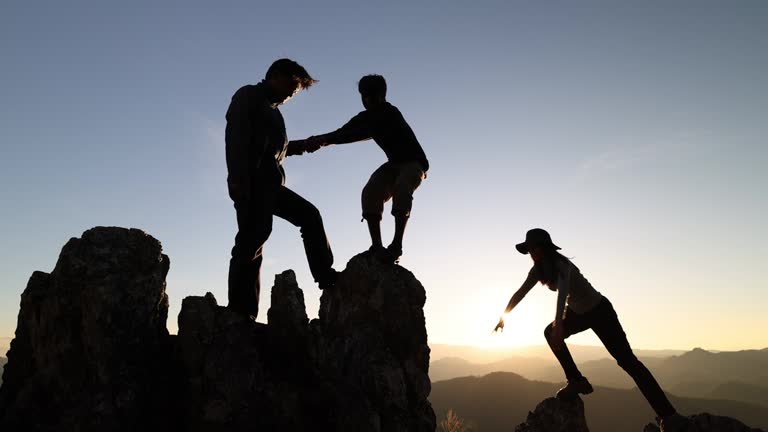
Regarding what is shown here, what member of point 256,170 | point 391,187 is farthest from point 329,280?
point 256,170

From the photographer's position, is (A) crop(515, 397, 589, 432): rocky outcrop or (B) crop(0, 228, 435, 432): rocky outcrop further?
(A) crop(515, 397, 589, 432): rocky outcrop

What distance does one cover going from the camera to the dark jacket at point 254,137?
6.04m

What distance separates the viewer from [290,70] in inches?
258

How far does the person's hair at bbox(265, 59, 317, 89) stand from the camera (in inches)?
258

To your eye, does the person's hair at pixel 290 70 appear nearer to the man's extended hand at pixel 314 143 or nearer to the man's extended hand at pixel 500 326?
the man's extended hand at pixel 314 143

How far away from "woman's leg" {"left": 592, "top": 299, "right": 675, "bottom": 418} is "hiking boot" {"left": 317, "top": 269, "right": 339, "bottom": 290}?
163 inches

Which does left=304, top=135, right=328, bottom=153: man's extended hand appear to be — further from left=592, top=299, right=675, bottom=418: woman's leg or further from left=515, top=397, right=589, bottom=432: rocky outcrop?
left=515, top=397, right=589, bottom=432: rocky outcrop

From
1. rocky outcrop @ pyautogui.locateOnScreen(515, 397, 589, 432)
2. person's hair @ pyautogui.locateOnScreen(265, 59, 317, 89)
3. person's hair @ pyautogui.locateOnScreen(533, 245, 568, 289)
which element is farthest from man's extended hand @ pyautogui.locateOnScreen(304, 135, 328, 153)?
rocky outcrop @ pyautogui.locateOnScreen(515, 397, 589, 432)

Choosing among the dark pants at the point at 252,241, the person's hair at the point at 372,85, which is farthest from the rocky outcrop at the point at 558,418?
the person's hair at the point at 372,85

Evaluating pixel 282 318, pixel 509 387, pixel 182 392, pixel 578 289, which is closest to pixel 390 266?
pixel 282 318

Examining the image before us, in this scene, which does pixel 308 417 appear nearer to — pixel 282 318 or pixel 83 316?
pixel 282 318

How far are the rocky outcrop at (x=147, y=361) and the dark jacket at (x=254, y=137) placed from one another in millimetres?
1378

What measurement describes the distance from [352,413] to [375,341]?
1.92m

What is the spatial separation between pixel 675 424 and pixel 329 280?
543 centimetres
